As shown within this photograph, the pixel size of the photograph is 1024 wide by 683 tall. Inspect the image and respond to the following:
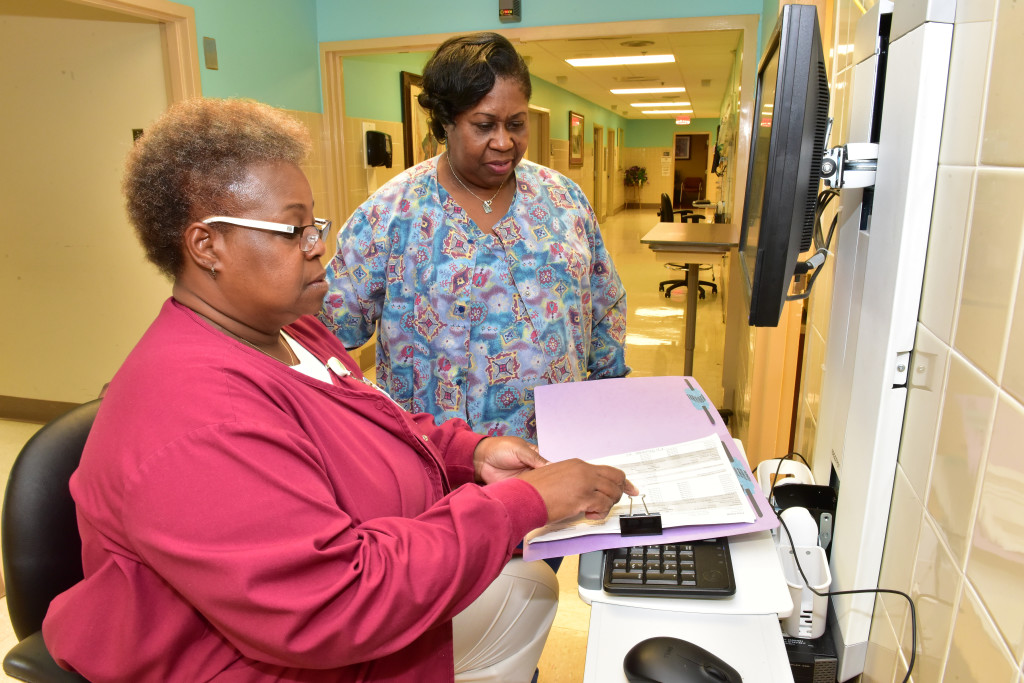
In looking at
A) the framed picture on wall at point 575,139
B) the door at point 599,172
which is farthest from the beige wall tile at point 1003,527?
the door at point 599,172

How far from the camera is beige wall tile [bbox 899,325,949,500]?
68 centimetres

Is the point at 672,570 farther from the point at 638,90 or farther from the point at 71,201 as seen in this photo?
the point at 638,90

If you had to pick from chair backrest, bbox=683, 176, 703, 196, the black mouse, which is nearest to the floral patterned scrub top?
the black mouse

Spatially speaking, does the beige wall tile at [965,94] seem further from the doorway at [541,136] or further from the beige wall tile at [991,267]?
the doorway at [541,136]

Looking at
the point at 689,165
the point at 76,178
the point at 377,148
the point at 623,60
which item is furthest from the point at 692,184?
the point at 76,178

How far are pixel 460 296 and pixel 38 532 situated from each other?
0.90 meters

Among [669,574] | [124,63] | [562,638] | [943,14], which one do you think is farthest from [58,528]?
[124,63]

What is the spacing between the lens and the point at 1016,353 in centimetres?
53

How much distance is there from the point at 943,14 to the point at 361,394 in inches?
32.7

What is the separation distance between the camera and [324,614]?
2.34 feet

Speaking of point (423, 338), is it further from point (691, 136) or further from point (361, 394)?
point (691, 136)

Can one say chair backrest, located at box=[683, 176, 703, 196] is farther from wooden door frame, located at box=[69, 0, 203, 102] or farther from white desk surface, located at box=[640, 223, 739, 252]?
wooden door frame, located at box=[69, 0, 203, 102]

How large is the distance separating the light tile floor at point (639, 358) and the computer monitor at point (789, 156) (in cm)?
126

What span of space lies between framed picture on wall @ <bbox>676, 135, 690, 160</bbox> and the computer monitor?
21.4 meters
